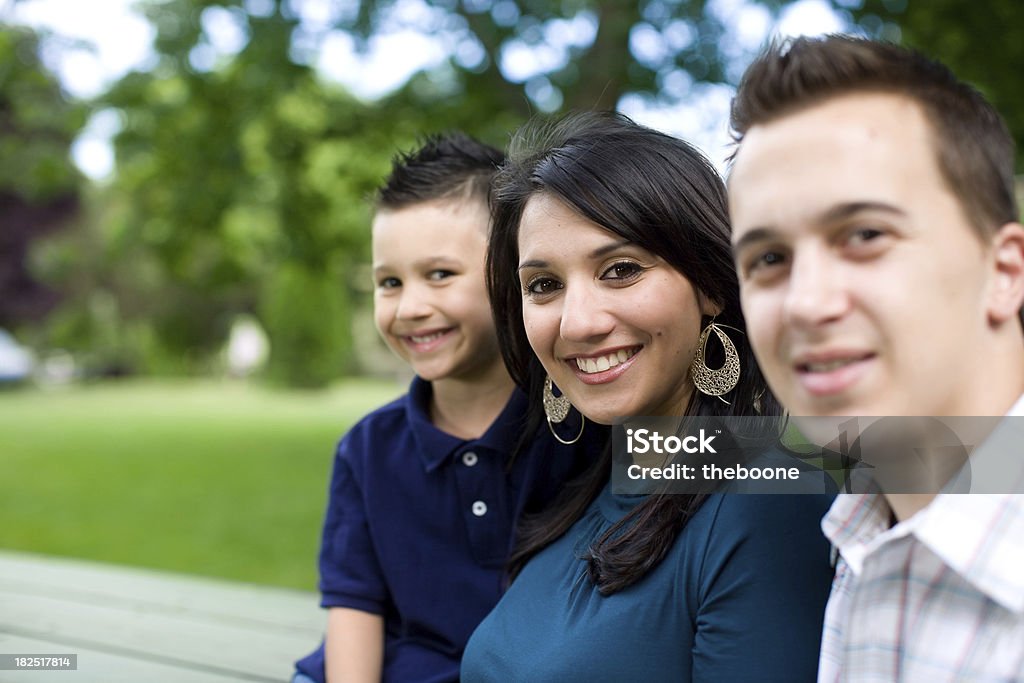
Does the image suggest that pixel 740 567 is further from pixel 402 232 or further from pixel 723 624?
pixel 402 232

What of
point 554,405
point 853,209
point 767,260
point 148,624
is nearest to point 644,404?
point 554,405

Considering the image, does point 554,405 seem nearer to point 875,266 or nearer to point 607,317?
point 607,317

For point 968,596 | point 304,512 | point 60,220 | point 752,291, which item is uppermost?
point 60,220

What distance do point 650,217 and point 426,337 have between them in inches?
29.8

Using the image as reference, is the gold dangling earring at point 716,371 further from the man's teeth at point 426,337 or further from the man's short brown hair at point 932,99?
the man's teeth at point 426,337

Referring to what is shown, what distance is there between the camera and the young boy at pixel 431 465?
75.8 inches

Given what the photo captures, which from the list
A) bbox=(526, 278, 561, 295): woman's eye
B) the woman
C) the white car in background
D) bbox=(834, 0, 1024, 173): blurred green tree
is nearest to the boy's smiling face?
the woman

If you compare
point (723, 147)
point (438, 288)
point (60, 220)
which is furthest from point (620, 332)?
point (60, 220)

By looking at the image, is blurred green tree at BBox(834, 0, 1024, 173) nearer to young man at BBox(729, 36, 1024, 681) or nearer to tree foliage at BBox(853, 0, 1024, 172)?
tree foliage at BBox(853, 0, 1024, 172)

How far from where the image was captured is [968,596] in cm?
96

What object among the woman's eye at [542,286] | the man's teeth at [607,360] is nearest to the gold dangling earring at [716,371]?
the man's teeth at [607,360]

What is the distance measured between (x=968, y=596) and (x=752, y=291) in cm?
37

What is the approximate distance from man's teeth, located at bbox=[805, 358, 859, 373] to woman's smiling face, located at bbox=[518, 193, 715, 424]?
477 mm

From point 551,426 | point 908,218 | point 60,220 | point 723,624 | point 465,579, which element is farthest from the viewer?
point 60,220
